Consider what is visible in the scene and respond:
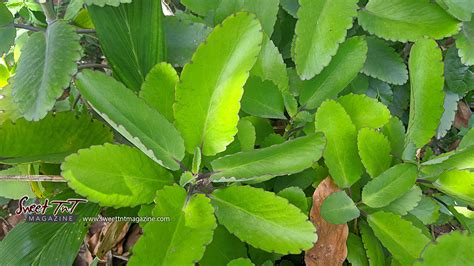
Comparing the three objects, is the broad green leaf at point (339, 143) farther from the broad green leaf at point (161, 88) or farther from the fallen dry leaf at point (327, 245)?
the broad green leaf at point (161, 88)

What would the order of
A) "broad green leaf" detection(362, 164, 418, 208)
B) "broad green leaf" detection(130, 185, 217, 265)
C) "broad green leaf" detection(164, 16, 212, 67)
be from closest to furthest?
"broad green leaf" detection(130, 185, 217, 265) → "broad green leaf" detection(362, 164, 418, 208) → "broad green leaf" detection(164, 16, 212, 67)

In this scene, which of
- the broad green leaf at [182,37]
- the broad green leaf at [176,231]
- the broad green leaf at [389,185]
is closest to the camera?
the broad green leaf at [176,231]

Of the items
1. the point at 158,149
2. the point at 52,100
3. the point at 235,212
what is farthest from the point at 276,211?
the point at 52,100

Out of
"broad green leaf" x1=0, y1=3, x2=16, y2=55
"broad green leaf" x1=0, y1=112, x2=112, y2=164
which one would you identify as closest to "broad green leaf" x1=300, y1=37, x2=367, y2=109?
"broad green leaf" x1=0, y1=112, x2=112, y2=164

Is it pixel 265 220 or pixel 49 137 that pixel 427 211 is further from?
pixel 49 137

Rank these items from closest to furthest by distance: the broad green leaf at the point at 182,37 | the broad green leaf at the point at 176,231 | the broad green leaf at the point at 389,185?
the broad green leaf at the point at 176,231
the broad green leaf at the point at 389,185
the broad green leaf at the point at 182,37

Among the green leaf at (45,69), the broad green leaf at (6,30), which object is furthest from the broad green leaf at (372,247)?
the broad green leaf at (6,30)

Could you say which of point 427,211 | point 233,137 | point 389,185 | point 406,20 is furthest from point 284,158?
point 406,20

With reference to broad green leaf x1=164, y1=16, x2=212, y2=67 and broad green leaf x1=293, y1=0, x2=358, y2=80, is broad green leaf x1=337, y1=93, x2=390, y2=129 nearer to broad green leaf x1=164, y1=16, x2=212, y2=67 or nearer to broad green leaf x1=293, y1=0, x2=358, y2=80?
broad green leaf x1=293, y1=0, x2=358, y2=80
